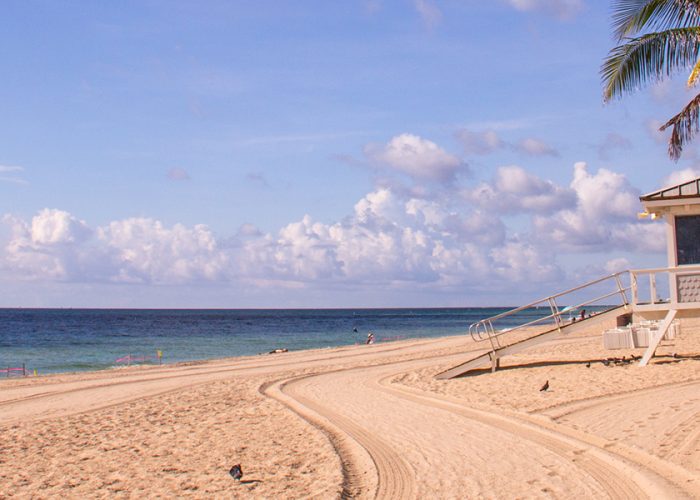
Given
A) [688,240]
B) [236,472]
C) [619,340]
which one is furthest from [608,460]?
[619,340]

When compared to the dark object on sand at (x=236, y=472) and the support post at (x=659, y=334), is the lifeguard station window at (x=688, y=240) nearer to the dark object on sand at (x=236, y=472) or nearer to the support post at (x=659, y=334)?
the support post at (x=659, y=334)

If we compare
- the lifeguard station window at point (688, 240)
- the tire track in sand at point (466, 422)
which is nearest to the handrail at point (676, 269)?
the lifeguard station window at point (688, 240)

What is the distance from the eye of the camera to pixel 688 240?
54.1ft

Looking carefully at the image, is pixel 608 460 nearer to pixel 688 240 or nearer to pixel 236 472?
pixel 236 472

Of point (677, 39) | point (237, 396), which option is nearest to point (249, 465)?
point (237, 396)

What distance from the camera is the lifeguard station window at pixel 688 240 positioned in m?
16.5

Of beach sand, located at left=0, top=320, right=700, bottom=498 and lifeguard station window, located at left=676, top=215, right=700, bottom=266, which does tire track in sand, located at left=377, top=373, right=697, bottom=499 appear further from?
lifeguard station window, located at left=676, top=215, right=700, bottom=266

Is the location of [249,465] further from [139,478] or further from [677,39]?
[677,39]

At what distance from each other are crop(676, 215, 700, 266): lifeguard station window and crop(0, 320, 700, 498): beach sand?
2477 millimetres

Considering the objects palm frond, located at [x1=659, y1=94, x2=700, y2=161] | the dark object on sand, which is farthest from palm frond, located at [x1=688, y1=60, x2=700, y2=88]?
the dark object on sand

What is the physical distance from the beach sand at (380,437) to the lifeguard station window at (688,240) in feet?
8.13

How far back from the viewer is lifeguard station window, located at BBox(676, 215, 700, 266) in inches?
648

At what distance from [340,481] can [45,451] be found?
535 centimetres

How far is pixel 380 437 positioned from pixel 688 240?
9692 mm
